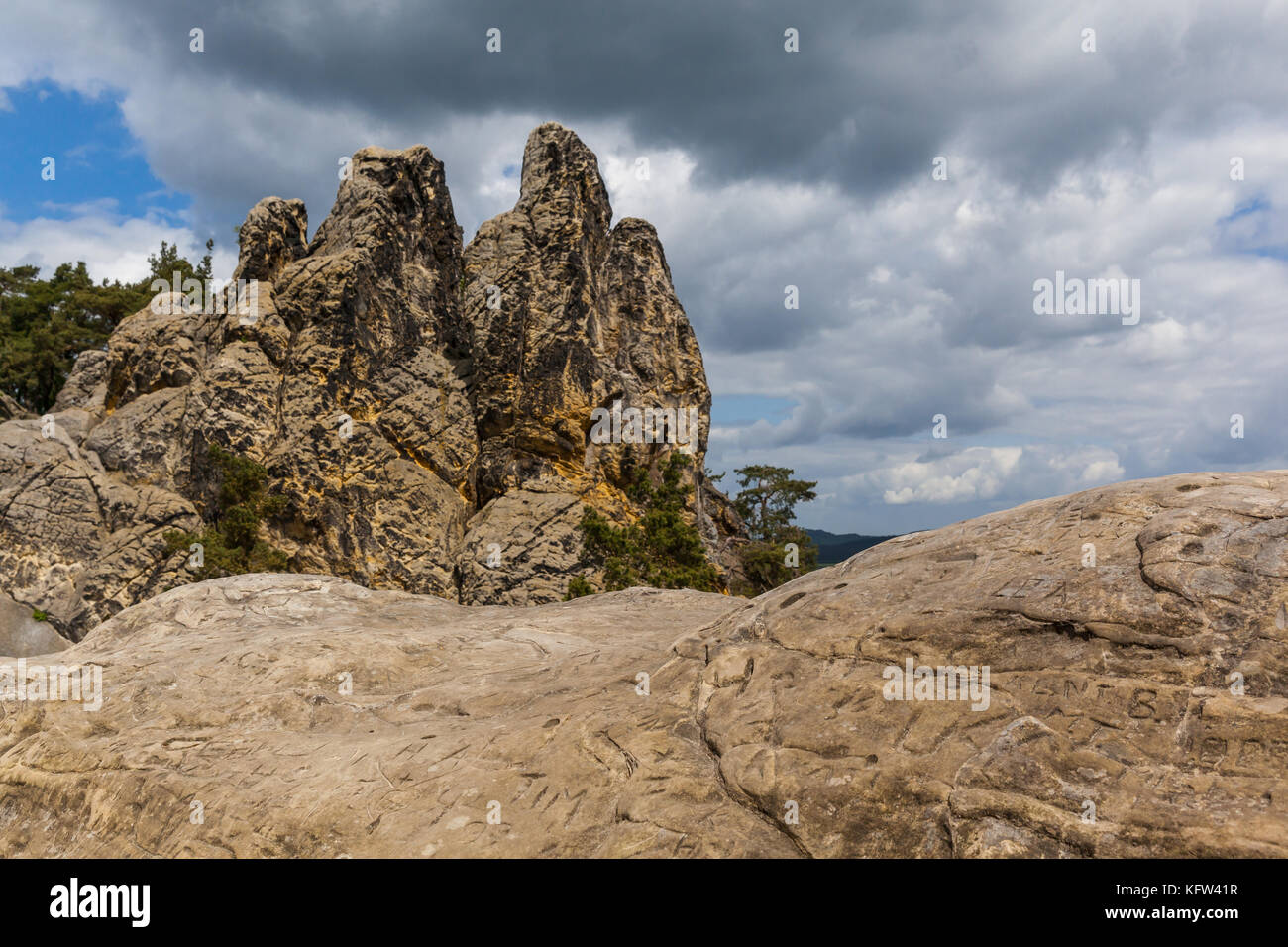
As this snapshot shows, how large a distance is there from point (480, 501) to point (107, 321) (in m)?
32.9

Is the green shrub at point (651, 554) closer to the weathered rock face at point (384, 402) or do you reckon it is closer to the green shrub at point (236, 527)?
the weathered rock face at point (384, 402)

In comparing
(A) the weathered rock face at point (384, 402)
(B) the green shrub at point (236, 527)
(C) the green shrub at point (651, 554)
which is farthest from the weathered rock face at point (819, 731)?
(B) the green shrub at point (236, 527)

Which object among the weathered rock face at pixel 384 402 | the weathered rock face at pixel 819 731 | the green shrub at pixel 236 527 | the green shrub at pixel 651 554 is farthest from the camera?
the weathered rock face at pixel 384 402

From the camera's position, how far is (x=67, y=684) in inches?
320

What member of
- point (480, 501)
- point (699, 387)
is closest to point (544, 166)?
point (699, 387)

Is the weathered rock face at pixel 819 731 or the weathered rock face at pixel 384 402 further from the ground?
the weathered rock face at pixel 384 402

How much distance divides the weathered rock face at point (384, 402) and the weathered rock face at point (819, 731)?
21739mm

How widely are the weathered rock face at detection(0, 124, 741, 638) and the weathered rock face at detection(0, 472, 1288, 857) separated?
71.3ft

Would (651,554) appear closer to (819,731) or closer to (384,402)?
(384,402)

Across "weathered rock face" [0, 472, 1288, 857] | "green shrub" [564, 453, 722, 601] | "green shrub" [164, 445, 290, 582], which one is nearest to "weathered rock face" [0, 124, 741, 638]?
"green shrub" [164, 445, 290, 582]

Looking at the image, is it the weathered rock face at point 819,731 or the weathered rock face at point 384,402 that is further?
the weathered rock face at point 384,402

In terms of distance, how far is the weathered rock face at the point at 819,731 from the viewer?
14.5 ft

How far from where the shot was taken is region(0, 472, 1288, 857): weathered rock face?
4406 mm
